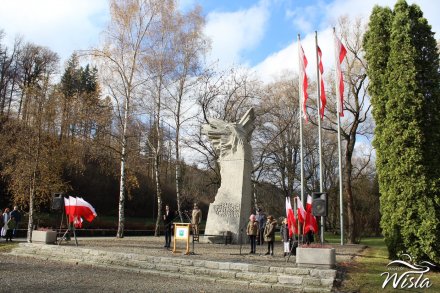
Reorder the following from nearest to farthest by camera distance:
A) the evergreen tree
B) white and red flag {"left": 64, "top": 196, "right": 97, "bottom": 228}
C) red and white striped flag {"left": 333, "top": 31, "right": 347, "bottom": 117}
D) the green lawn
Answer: the green lawn
the evergreen tree
white and red flag {"left": 64, "top": 196, "right": 97, "bottom": 228}
red and white striped flag {"left": 333, "top": 31, "right": 347, "bottom": 117}

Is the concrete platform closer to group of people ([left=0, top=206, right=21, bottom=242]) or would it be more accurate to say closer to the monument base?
the monument base

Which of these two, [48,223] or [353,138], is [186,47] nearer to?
[353,138]

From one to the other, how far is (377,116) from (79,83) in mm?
43513

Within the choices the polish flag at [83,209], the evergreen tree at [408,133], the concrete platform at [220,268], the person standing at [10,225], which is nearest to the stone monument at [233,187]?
the concrete platform at [220,268]

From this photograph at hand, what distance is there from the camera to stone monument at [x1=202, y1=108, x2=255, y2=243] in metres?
19.2

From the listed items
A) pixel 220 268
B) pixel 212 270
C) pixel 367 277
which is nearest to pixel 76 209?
pixel 212 270

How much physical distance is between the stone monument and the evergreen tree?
718 cm

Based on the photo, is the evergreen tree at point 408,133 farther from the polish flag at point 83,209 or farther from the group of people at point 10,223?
the group of people at point 10,223

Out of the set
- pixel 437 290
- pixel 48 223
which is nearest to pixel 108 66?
pixel 48 223

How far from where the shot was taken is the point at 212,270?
11.1 m

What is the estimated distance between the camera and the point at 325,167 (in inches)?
1631

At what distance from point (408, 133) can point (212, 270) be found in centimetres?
746

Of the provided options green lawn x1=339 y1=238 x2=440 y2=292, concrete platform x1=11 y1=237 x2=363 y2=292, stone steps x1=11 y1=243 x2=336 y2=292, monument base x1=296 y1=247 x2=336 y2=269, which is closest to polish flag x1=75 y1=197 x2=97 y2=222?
concrete platform x1=11 y1=237 x2=363 y2=292

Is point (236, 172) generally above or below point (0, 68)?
below
